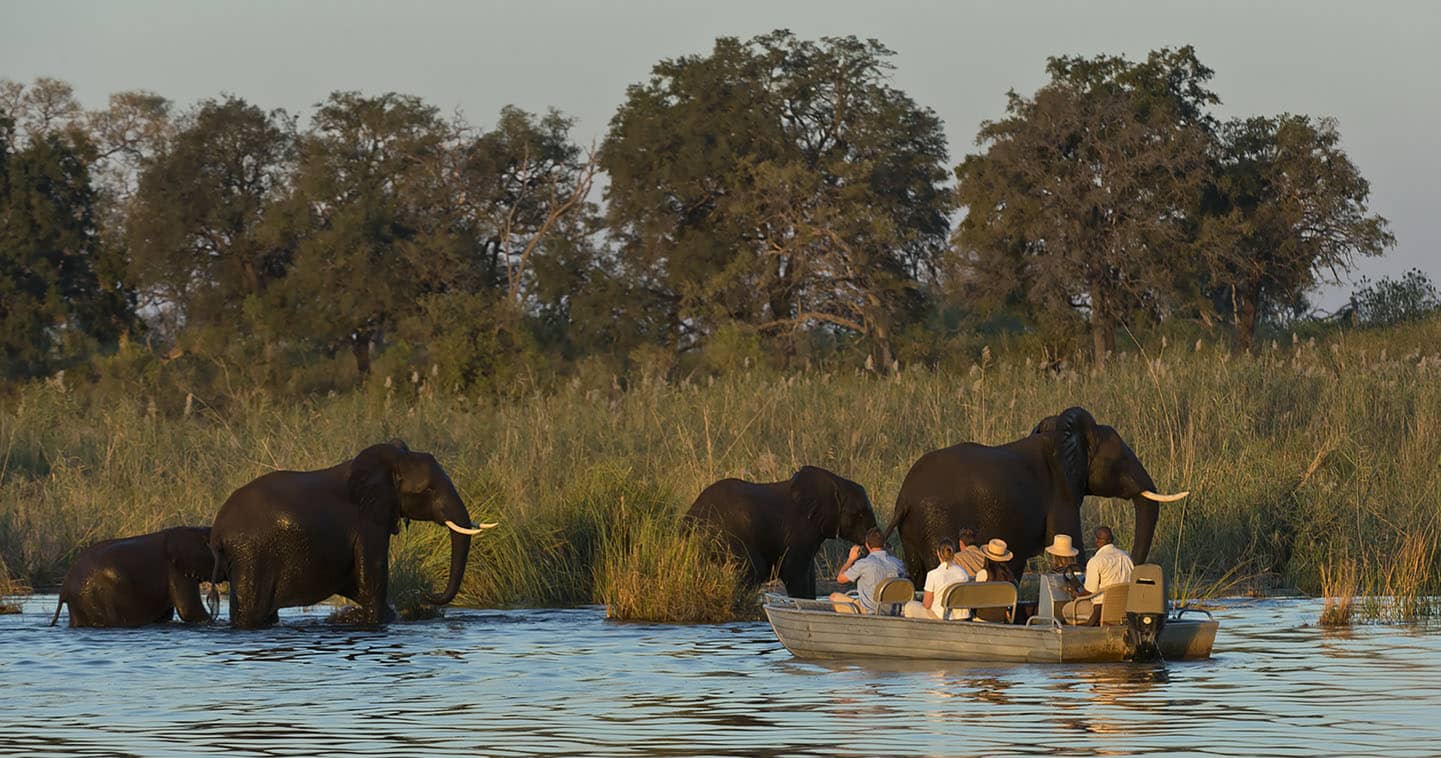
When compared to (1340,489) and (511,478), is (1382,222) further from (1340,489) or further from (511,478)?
(511,478)

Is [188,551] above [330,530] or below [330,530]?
below

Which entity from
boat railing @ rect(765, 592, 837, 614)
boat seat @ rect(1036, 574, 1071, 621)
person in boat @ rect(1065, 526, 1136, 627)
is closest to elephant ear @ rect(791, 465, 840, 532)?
boat railing @ rect(765, 592, 837, 614)

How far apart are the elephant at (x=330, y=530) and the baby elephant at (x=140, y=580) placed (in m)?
0.37

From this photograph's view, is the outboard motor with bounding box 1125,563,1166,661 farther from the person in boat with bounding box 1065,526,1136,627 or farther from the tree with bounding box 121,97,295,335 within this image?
the tree with bounding box 121,97,295,335

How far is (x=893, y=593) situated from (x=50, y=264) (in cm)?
4039

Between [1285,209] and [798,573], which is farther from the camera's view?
[1285,209]

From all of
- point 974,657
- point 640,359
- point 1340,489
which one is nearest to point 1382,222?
point 640,359

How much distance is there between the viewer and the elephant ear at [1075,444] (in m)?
16.8

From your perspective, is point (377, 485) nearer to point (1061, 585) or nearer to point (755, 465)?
point (1061, 585)

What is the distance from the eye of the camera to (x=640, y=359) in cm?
5012

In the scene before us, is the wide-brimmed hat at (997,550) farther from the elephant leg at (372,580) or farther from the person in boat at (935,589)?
the elephant leg at (372,580)

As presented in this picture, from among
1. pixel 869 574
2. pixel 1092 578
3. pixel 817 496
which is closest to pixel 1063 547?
pixel 1092 578

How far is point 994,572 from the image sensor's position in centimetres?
1518

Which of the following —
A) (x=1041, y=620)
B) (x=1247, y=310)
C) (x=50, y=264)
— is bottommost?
(x=1041, y=620)
